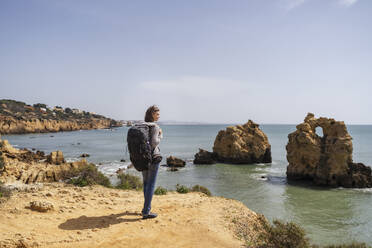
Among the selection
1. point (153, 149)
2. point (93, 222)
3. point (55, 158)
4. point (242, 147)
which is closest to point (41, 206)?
point (93, 222)

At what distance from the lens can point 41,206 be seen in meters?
6.54

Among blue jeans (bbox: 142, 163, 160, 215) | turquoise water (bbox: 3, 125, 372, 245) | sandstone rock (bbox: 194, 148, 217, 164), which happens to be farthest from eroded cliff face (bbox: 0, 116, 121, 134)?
blue jeans (bbox: 142, 163, 160, 215)

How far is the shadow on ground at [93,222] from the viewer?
577 cm

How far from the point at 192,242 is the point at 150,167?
186 cm

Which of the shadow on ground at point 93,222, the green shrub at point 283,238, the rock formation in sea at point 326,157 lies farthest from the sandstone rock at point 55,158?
the green shrub at point 283,238

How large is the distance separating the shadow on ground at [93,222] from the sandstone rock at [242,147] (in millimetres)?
33673

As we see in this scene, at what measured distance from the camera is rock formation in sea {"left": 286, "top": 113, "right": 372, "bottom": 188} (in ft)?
78.0

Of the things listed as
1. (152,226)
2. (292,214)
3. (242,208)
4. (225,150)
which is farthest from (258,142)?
(152,226)

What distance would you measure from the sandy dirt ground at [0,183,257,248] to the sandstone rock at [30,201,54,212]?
98mm

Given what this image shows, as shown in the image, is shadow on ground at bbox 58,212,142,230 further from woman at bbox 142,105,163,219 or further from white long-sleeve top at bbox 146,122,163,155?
white long-sleeve top at bbox 146,122,163,155

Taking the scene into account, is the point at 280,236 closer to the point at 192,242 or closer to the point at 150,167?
the point at 192,242

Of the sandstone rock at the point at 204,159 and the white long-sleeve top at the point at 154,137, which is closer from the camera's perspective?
the white long-sleeve top at the point at 154,137

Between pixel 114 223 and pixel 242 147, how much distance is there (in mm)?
35304

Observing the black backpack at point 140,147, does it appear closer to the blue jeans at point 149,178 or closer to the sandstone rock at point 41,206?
the blue jeans at point 149,178
